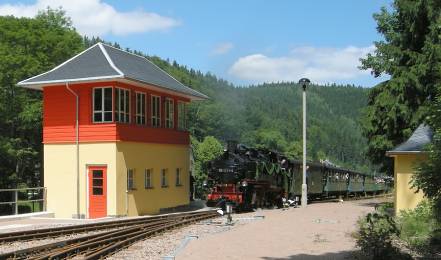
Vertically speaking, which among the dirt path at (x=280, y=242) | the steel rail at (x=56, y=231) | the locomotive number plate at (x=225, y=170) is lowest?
the steel rail at (x=56, y=231)

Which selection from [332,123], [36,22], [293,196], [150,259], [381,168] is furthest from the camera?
[332,123]

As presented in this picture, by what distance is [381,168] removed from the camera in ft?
95.1

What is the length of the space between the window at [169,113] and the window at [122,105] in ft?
13.8

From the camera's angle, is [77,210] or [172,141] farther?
[172,141]

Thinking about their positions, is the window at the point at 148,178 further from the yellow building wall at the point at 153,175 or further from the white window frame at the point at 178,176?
the white window frame at the point at 178,176

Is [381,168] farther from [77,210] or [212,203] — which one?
[77,210]

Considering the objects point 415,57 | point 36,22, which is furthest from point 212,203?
point 36,22

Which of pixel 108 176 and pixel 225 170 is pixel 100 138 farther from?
pixel 225 170

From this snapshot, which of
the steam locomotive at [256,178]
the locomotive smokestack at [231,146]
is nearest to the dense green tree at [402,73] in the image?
the steam locomotive at [256,178]

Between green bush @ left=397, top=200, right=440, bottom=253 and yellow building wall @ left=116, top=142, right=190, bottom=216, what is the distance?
1257 centimetres

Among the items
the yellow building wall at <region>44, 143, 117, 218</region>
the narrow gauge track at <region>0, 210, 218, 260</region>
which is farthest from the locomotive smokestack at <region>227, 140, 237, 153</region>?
the narrow gauge track at <region>0, 210, 218, 260</region>

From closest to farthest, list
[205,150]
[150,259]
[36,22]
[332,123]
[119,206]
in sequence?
[150,259]
[119,206]
[36,22]
[205,150]
[332,123]

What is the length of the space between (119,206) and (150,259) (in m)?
13.1

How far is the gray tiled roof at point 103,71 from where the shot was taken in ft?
82.2
